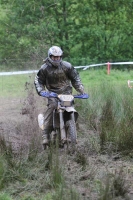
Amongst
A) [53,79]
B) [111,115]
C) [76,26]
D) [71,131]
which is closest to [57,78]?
[53,79]

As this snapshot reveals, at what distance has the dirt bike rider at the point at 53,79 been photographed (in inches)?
288

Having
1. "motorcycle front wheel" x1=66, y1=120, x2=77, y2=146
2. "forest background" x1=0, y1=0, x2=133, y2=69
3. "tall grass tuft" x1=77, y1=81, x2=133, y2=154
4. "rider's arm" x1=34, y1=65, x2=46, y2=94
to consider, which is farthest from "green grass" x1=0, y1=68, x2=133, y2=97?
"forest background" x1=0, y1=0, x2=133, y2=69

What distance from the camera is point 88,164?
19.8ft

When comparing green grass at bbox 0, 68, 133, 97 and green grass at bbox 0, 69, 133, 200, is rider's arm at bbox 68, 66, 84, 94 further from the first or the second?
green grass at bbox 0, 68, 133, 97

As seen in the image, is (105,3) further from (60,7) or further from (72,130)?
(72,130)

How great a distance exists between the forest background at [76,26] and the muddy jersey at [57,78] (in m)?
18.4

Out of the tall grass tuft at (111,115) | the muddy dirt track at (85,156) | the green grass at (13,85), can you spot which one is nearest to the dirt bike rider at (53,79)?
the muddy dirt track at (85,156)

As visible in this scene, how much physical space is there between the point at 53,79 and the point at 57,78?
7cm

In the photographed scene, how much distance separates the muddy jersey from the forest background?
1845cm

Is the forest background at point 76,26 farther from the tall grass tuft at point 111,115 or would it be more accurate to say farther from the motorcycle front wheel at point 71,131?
the motorcycle front wheel at point 71,131

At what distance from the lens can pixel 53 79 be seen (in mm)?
7453

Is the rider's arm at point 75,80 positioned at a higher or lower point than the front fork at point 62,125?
higher

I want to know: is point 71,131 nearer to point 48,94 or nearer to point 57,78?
point 48,94

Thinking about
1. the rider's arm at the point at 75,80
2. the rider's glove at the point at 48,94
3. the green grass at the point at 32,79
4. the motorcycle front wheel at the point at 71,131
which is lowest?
the green grass at the point at 32,79
